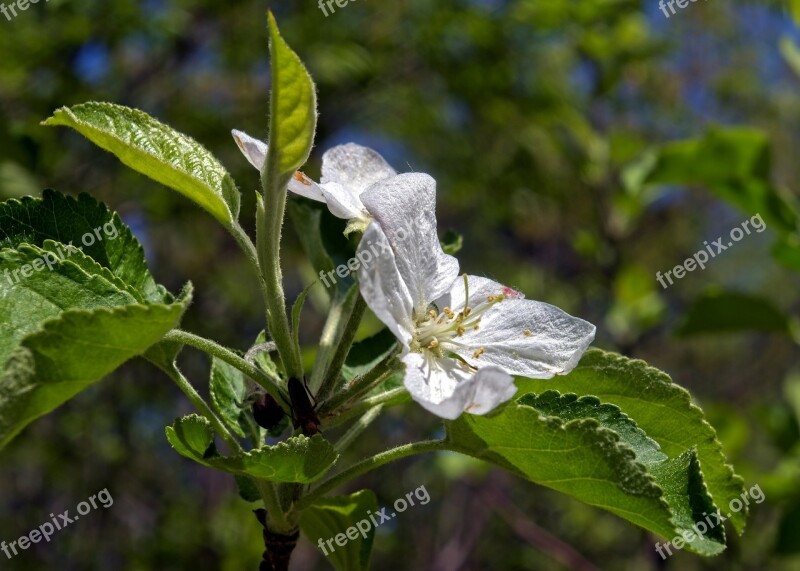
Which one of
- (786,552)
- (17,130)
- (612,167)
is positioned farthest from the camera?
(612,167)

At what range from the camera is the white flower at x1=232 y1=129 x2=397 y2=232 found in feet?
3.28

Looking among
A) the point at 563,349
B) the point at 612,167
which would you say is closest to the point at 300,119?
the point at 563,349

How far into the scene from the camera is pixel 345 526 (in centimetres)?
110

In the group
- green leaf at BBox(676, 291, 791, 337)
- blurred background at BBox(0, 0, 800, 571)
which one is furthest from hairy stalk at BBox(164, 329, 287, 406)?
green leaf at BBox(676, 291, 791, 337)

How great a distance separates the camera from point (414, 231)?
0.98 m

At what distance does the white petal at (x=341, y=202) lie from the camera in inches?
38.9

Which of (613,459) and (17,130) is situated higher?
(17,130)

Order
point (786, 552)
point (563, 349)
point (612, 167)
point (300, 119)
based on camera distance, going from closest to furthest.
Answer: point (300, 119) < point (563, 349) < point (786, 552) < point (612, 167)

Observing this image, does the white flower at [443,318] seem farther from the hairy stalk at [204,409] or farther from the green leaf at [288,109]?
the hairy stalk at [204,409]

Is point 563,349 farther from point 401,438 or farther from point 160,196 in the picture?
point 401,438

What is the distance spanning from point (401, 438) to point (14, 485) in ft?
7.71

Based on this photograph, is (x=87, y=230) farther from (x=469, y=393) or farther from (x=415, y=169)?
(x=415, y=169)

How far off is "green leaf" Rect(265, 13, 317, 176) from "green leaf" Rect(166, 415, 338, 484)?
0.94 ft

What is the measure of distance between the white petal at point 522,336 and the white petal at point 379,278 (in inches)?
5.8
